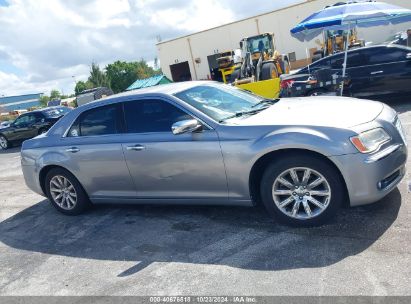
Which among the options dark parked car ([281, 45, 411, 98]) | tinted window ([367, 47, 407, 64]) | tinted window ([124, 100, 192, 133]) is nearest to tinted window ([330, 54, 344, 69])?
dark parked car ([281, 45, 411, 98])

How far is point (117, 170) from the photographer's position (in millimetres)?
4988

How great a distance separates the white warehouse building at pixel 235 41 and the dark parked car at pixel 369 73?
93.0 ft

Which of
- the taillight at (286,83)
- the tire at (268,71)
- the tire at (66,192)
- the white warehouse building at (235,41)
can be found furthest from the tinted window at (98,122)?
the white warehouse building at (235,41)

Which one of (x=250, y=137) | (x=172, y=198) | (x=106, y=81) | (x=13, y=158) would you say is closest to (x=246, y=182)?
(x=250, y=137)

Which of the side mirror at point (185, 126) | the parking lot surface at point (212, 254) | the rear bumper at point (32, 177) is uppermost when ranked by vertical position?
the side mirror at point (185, 126)

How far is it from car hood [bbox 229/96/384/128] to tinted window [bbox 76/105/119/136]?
1.65 m

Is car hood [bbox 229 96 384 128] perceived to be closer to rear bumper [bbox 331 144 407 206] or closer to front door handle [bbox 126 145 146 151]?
rear bumper [bbox 331 144 407 206]

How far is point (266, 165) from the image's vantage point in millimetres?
4109

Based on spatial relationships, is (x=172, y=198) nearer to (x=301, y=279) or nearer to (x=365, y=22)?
(x=301, y=279)

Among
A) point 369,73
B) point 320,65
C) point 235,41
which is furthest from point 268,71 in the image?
point 235,41

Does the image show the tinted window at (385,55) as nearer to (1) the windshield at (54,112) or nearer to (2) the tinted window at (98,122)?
(2) the tinted window at (98,122)

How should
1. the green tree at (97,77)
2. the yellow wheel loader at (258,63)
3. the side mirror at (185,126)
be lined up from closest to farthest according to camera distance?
the side mirror at (185,126)
the yellow wheel loader at (258,63)
the green tree at (97,77)

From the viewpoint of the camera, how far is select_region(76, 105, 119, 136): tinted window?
5066 millimetres

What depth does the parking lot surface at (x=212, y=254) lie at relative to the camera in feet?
10.5
